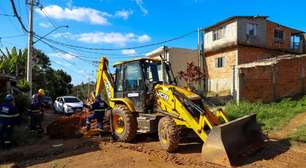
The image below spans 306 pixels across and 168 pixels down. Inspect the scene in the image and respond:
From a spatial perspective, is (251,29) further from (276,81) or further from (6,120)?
(6,120)

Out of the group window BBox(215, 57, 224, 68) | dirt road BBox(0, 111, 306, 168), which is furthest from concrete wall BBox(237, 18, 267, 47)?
dirt road BBox(0, 111, 306, 168)

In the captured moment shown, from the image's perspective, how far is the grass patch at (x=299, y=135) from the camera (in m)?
11.4

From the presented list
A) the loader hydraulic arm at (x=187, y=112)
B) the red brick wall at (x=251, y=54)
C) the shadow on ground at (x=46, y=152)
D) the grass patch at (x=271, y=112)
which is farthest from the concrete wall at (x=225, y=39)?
the shadow on ground at (x=46, y=152)

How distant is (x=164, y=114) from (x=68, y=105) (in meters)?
17.4

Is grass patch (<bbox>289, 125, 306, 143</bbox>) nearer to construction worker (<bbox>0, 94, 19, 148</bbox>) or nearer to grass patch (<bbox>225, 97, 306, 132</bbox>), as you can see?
grass patch (<bbox>225, 97, 306, 132</bbox>)

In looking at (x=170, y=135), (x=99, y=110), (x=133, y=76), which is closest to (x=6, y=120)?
(x=99, y=110)

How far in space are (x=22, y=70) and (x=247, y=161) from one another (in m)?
35.6

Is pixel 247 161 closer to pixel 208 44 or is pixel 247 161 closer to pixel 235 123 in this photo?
pixel 235 123

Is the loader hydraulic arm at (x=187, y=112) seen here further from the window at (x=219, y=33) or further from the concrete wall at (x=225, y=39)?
the window at (x=219, y=33)

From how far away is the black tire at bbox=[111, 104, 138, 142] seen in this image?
11836 millimetres

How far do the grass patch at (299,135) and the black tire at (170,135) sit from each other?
13.6 ft

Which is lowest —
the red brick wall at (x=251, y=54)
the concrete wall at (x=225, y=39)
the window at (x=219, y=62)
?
the window at (x=219, y=62)

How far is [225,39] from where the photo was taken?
33.3 metres

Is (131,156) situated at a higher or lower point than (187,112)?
lower
